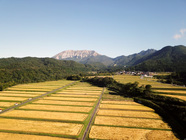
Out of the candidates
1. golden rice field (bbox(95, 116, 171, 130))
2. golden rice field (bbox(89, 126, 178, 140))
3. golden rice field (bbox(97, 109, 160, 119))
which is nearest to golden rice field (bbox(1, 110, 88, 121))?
golden rice field (bbox(95, 116, 171, 130))

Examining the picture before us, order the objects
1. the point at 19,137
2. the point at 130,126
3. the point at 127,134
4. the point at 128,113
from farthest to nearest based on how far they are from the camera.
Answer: the point at 128,113 < the point at 130,126 < the point at 127,134 < the point at 19,137

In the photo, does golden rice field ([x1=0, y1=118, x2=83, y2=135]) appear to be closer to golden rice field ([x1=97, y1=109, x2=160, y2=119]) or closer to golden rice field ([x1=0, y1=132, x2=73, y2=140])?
golden rice field ([x1=0, y1=132, x2=73, y2=140])

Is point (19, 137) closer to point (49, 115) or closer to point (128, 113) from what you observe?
point (49, 115)

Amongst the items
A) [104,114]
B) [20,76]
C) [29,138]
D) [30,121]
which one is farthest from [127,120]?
[20,76]

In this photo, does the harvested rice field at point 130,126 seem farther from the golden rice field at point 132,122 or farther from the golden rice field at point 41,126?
the golden rice field at point 41,126

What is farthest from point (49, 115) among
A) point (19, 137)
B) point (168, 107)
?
point (168, 107)
